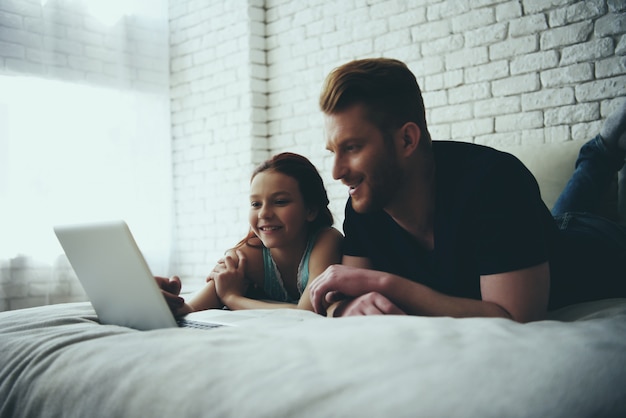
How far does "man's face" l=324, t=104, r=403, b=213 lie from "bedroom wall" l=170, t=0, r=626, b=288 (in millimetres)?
1802

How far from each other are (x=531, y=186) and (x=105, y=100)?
10.7ft

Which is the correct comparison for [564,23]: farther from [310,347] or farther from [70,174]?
[70,174]

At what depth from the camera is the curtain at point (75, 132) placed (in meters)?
3.49

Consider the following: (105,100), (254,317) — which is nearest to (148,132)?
(105,100)

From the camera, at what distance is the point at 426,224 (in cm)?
142

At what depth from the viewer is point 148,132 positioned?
415 centimetres

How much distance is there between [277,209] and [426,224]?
1.73ft

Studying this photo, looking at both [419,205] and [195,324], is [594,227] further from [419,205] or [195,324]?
[195,324]

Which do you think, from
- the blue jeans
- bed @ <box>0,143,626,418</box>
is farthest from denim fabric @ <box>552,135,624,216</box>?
bed @ <box>0,143,626,418</box>

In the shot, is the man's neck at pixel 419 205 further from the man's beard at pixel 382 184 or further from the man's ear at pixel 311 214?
the man's ear at pixel 311 214

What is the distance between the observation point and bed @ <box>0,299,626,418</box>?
1.99ft

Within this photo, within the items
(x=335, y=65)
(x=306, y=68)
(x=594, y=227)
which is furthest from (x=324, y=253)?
(x=306, y=68)

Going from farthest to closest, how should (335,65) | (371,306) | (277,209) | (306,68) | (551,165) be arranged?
(306,68)
(335,65)
(551,165)
(277,209)
(371,306)

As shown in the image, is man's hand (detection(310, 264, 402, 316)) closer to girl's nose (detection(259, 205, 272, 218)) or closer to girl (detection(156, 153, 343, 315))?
girl (detection(156, 153, 343, 315))
